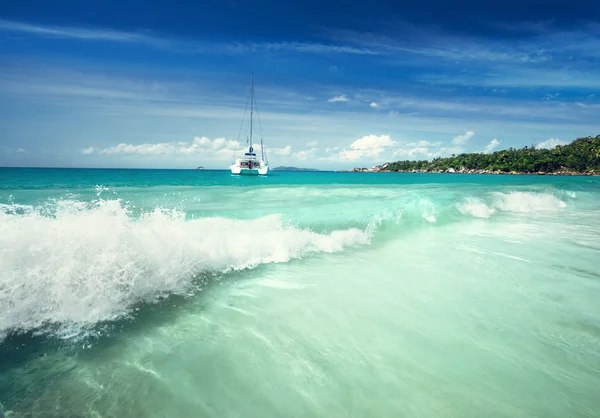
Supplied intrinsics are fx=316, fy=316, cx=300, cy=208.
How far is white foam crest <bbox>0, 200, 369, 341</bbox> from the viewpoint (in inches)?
182

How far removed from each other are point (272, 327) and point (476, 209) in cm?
1616

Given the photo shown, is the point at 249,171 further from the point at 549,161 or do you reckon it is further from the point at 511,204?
the point at 549,161

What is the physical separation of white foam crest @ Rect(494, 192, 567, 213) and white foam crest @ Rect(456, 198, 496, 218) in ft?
6.27

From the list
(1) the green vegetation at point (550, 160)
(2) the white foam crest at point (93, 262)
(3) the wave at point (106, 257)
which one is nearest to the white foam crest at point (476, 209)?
(3) the wave at point (106, 257)

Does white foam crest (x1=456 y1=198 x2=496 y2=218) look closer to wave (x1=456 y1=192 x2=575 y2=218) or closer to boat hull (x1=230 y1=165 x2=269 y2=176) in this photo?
wave (x1=456 y1=192 x2=575 y2=218)

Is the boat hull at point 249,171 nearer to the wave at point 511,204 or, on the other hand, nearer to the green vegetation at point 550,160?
the wave at point 511,204

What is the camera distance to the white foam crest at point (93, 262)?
15.2 feet

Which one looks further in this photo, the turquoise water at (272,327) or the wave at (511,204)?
the wave at (511,204)

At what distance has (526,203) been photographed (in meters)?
21.0

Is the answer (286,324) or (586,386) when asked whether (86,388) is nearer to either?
(286,324)

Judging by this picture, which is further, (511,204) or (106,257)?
(511,204)

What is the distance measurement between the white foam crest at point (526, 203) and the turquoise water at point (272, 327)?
12.7m

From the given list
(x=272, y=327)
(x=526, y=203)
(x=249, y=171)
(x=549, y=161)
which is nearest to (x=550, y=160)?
(x=549, y=161)

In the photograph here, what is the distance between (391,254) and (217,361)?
625cm
